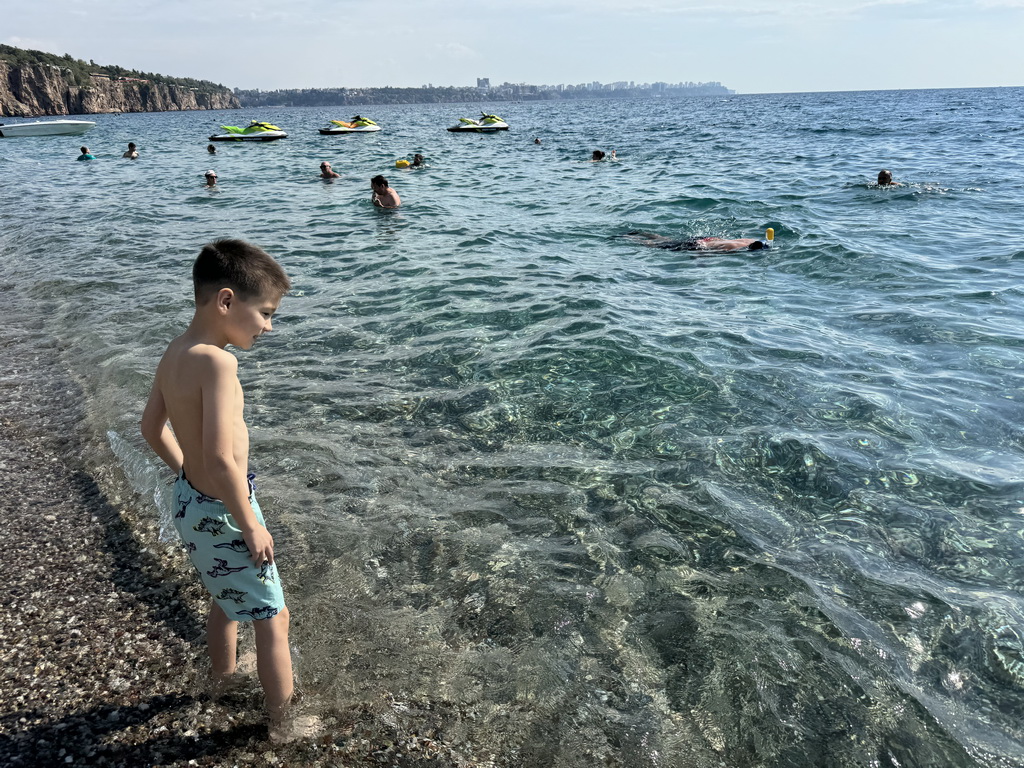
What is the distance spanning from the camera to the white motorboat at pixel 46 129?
48094mm

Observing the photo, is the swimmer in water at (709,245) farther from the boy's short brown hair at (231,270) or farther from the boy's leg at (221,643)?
the boy's leg at (221,643)

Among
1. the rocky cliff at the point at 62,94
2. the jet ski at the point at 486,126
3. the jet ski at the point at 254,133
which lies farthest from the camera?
A: the rocky cliff at the point at 62,94

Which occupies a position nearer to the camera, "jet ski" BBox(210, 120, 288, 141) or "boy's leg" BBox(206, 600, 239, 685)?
"boy's leg" BBox(206, 600, 239, 685)

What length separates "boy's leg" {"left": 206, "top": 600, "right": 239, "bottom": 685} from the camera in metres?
2.78

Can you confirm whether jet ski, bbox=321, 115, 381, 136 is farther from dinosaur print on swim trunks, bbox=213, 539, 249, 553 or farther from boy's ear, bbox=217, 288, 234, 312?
dinosaur print on swim trunks, bbox=213, 539, 249, 553

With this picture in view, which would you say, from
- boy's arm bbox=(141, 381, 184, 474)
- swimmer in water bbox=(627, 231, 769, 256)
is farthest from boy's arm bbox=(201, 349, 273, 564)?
swimmer in water bbox=(627, 231, 769, 256)

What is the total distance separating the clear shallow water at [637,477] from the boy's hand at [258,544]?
0.80 metres

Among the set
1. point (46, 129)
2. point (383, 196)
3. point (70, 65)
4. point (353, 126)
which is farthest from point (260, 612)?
point (70, 65)

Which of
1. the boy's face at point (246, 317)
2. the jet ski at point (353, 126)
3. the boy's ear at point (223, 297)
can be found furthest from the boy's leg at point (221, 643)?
the jet ski at point (353, 126)

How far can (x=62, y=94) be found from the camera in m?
119

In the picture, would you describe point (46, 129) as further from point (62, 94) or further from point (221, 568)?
point (62, 94)

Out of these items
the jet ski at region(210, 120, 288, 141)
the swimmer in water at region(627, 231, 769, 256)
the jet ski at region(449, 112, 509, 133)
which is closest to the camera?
the swimmer in water at region(627, 231, 769, 256)

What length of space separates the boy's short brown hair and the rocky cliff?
141 meters

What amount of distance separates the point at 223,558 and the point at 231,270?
3.48 feet
